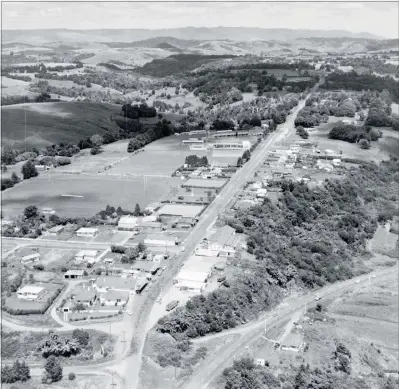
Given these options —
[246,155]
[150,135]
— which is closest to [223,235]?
[246,155]

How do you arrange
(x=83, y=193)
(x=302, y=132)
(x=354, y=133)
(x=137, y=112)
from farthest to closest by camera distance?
(x=137, y=112)
(x=302, y=132)
(x=354, y=133)
(x=83, y=193)

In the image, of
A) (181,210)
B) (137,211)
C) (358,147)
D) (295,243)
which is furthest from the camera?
(358,147)

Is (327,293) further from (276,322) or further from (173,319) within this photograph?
(173,319)

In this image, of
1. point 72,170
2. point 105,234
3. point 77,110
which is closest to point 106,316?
point 105,234

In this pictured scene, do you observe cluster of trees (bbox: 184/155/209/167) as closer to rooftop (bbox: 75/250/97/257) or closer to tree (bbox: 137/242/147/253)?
tree (bbox: 137/242/147/253)

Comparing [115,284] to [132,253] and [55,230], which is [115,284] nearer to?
[132,253]
